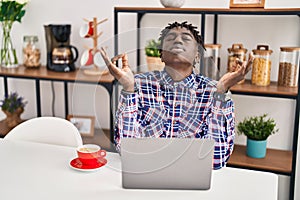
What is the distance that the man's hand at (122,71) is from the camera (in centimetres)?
98

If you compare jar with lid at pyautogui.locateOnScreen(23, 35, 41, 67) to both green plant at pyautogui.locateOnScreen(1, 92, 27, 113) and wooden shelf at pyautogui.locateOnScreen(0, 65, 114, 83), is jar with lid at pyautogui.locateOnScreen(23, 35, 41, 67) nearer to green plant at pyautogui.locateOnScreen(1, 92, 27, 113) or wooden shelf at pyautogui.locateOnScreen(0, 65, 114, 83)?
wooden shelf at pyautogui.locateOnScreen(0, 65, 114, 83)

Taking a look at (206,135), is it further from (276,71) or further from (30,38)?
(30,38)

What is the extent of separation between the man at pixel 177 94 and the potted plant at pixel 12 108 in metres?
1.76

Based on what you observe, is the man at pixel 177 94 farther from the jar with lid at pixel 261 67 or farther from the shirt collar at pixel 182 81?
the jar with lid at pixel 261 67

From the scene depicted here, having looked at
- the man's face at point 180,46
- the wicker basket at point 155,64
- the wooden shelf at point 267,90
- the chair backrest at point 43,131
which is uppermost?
the man's face at point 180,46

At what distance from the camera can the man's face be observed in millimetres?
929

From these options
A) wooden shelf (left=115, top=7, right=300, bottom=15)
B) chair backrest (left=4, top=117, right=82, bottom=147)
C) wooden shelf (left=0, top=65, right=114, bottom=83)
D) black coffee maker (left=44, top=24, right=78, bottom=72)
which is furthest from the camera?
black coffee maker (left=44, top=24, right=78, bottom=72)

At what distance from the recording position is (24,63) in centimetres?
258

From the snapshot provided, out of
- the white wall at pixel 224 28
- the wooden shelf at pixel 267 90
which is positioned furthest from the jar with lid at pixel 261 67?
the white wall at pixel 224 28

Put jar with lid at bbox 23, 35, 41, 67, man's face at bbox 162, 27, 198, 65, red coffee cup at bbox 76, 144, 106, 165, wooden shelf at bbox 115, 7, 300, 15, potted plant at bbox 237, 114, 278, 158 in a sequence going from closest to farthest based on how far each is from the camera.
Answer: man's face at bbox 162, 27, 198, 65 < red coffee cup at bbox 76, 144, 106, 165 < wooden shelf at bbox 115, 7, 300, 15 < potted plant at bbox 237, 114, 278, 158 < jar with lid at bbox 23, 35, 41, 67

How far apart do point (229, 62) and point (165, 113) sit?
121 cm

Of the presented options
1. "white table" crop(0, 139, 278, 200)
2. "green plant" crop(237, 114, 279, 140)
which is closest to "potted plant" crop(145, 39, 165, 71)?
"white table" crop(0, 139, 278, 200)

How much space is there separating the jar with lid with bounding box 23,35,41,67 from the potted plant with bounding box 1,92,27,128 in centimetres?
24

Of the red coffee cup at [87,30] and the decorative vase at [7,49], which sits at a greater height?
the red coffee cup at [87,30]
